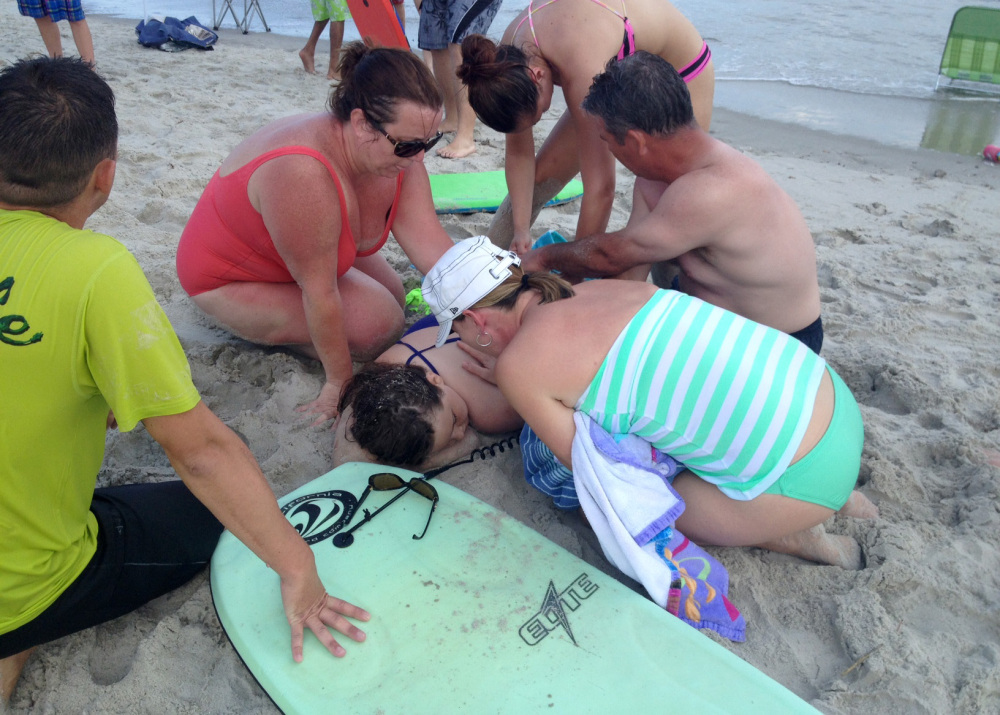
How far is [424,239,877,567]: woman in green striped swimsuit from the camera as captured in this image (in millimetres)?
1733

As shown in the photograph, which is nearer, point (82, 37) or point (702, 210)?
point (702, 210)

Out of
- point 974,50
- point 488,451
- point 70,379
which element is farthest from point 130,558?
point 974,50

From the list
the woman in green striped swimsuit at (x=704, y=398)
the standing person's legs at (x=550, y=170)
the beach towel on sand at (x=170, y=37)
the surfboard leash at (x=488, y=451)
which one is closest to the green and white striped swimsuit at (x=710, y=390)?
the woman in green striped swimsuit at (x=704, y=398)

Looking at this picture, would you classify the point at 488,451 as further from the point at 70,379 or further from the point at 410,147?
the point at 70,379

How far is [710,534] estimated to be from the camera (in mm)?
1905

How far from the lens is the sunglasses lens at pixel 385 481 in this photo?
81.4 inches

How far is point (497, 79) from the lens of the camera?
2.39m

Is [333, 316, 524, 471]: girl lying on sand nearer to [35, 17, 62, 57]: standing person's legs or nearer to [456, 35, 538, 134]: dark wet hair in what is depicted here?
[456, 35, 538, 134]: dark wet hair

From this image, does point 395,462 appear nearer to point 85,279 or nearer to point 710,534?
point 710,534

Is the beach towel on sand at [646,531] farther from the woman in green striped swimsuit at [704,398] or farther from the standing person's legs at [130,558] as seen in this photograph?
the standing person's legs at [130,558]

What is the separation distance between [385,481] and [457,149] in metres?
3.21

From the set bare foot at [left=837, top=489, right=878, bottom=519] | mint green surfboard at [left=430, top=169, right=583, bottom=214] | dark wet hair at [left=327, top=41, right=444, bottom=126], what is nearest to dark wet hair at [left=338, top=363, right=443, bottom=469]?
dark wet hair at [left=327, top=41, right=444, bottom=126]

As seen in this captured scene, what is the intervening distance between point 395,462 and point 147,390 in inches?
42.7

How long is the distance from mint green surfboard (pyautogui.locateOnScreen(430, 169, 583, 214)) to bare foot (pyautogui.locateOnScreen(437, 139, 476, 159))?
0.44m
